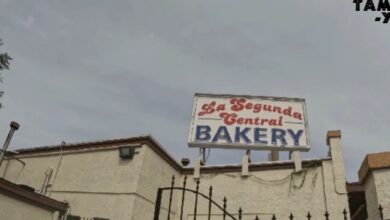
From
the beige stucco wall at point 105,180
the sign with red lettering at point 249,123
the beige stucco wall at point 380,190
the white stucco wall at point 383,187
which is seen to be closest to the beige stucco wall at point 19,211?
the beige stucco wall at point 105,180

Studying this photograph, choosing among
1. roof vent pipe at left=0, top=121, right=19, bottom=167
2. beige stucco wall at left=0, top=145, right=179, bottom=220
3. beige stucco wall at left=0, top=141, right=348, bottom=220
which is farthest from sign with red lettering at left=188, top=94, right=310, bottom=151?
roof vent pipe at left=0, top=121, right=19, bottom=167

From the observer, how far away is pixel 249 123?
1839cm

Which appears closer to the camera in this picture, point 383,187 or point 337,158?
point 383,187

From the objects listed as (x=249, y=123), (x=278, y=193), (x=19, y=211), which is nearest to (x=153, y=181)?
(x=19, y=211)

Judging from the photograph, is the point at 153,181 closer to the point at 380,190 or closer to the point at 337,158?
the point at 337,158

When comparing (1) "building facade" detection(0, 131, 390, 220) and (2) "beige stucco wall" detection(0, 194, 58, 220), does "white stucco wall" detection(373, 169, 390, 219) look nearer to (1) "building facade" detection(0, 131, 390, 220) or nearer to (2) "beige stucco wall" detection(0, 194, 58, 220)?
(1) "building facade" detection(0, 131, 390, 220)

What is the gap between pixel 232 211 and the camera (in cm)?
1495

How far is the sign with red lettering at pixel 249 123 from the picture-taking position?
57.1ft

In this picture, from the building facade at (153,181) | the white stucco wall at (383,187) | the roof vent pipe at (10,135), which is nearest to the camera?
the white stucco wall at (383,187)

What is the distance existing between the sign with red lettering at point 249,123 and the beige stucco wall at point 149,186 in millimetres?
2001

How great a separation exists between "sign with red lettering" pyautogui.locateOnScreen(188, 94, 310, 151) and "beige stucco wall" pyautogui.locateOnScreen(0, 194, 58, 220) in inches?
296

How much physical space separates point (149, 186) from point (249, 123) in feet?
22.6

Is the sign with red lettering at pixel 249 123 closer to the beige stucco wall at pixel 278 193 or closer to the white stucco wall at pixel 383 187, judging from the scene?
the beige stucco wall at pixel 278 193

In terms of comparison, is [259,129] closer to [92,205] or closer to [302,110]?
[302,110]
